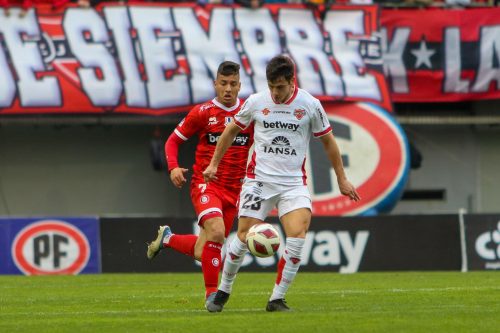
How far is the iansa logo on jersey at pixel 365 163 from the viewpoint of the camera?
24984 mm

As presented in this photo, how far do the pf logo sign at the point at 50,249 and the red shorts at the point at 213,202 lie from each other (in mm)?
9228

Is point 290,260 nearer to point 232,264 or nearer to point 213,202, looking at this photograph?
point 232,264

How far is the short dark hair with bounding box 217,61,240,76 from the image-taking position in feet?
39.5

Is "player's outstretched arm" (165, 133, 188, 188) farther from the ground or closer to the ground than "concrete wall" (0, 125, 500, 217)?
farther from the ground

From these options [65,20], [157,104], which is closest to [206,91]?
[157,104]

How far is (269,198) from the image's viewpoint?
1127 cm

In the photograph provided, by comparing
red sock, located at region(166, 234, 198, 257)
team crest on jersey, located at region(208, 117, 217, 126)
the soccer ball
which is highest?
team crest on jersey, located at region(208, 117, 217, 126)

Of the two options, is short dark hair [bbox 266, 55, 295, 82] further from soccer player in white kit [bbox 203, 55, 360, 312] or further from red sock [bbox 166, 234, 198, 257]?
red sock [bbox 166, 234, 198, 257]

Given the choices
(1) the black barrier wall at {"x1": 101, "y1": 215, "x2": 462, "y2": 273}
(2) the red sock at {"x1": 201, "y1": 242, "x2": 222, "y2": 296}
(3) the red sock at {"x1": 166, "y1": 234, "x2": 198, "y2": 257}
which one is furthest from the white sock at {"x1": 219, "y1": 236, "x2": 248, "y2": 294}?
(1) the black barrier wall at {"x1": 101, "y1": 215, "x2": 462, "y2": 273}

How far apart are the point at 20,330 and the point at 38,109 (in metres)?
14.9

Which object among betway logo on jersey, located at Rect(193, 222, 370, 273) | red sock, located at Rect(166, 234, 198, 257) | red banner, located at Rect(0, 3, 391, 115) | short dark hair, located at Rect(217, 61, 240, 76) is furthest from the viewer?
red banner, located at Rect(0, 3, 391, 115)

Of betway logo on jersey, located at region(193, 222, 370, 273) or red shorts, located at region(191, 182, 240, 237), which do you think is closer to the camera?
red shorts, located at region(191, 182, 240, 237)

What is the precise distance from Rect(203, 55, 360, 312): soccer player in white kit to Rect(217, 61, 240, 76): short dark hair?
2.85 ft

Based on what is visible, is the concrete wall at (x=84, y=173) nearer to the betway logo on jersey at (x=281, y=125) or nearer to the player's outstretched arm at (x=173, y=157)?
→ the player's outstretched arm at (x=173, y=157)
